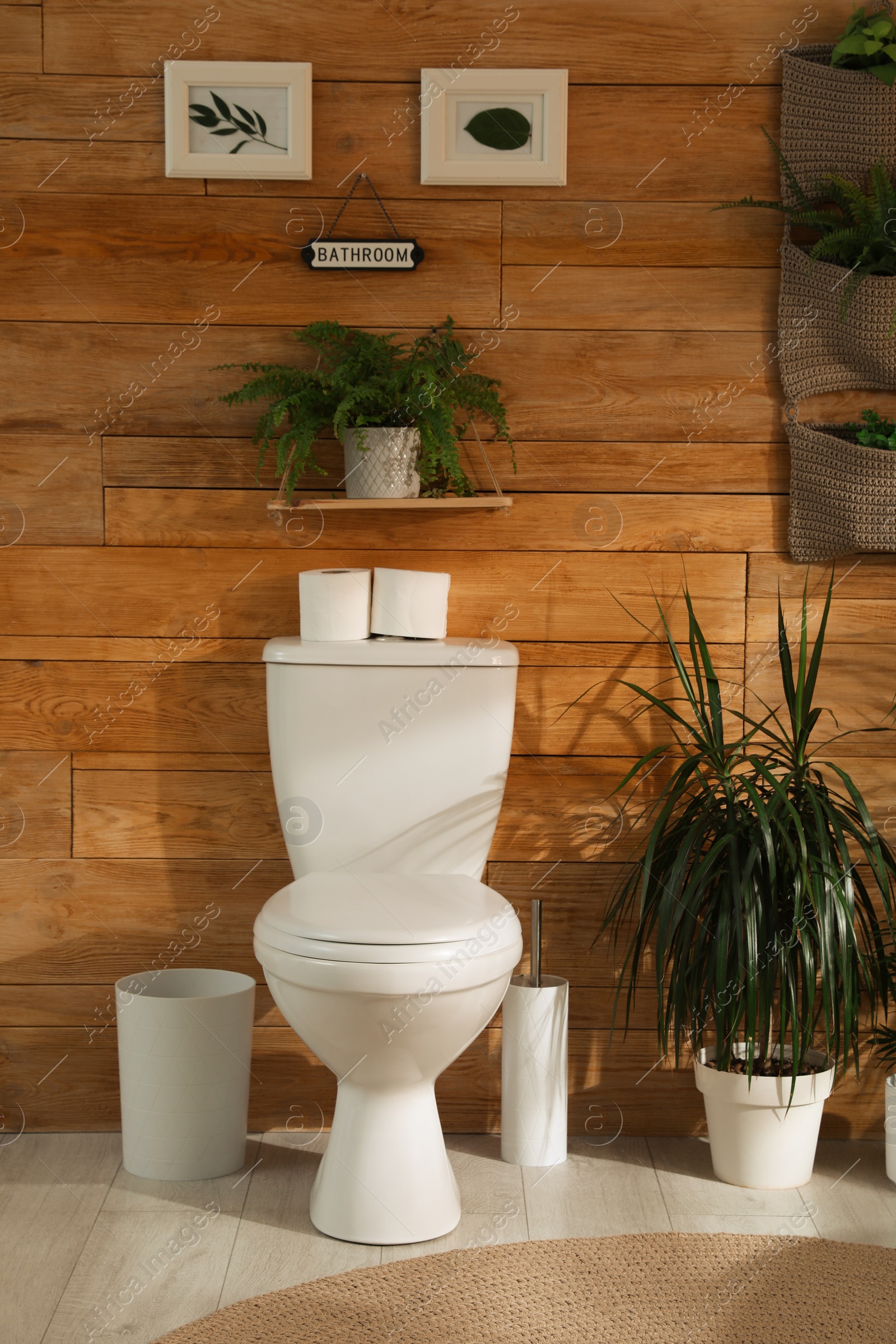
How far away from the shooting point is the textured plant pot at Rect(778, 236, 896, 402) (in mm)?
2041

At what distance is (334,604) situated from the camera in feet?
6.43

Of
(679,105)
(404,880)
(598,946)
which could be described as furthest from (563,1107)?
(679,105)

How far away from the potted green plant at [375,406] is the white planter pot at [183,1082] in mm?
896

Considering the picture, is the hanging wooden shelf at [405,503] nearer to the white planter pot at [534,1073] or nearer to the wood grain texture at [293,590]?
the wood grain texture at [293,590]

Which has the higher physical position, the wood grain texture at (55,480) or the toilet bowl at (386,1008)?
the wood grain texture at (55,480)

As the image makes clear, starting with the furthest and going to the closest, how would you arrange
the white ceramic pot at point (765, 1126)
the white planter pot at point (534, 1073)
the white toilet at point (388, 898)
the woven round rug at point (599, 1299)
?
the white planter pot at point (534, 1073) < the white ceramic pot at point (765, 1126) < the white toilet at point (388, 898) < the woven round rug at point (599, 1299)

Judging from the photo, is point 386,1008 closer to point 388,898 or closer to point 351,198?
point 388,898

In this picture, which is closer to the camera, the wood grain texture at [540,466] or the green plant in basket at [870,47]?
the green plant in basket at [870,47]

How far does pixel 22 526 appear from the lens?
82.7 inches

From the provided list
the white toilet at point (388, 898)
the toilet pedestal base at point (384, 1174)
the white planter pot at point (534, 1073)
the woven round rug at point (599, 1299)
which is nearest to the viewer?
the woven round rug at point (599, 1299)

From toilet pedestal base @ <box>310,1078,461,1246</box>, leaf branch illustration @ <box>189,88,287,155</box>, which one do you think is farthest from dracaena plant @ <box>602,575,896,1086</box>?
leaf branch illustration @ <box>189,88,287,155</box>

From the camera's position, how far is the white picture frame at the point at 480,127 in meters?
2.01

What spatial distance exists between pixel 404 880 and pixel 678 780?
49cm

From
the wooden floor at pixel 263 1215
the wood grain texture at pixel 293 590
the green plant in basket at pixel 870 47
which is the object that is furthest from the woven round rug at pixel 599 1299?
the green plant in basket at pixel 870 47
